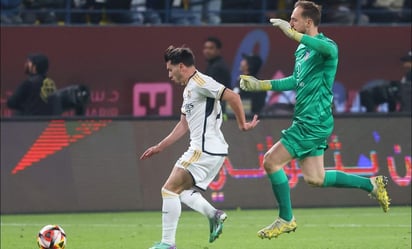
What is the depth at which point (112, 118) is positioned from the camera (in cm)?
1895

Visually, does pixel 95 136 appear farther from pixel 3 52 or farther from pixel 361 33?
pixel 361 33

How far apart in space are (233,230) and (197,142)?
394 cm

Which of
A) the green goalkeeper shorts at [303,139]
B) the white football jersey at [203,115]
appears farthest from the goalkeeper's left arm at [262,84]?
the green goalkeeper shorts at [303,139]

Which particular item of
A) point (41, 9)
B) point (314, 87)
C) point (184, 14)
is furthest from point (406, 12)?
point (314, 87)

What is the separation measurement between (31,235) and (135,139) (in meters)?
3.57

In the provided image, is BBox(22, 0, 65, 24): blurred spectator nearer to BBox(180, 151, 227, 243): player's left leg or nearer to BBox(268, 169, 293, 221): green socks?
BBox(180, 151, 227, 243): player's left leg

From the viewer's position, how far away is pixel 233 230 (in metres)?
16.3

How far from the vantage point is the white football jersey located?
41.0ft

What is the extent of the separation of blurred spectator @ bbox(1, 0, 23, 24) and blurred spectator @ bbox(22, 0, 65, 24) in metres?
0.13

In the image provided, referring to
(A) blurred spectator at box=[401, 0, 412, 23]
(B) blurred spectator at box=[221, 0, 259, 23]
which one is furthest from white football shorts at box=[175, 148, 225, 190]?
(A) blurred spectator at box=[401, 0, 412, 23]

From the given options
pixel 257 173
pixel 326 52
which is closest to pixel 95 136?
pixel 257 173

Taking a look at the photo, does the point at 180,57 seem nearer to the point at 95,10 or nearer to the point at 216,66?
the point at 216,66

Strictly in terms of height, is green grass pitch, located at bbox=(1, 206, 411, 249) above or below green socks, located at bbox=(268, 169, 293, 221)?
below

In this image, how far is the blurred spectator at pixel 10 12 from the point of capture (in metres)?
22.6
